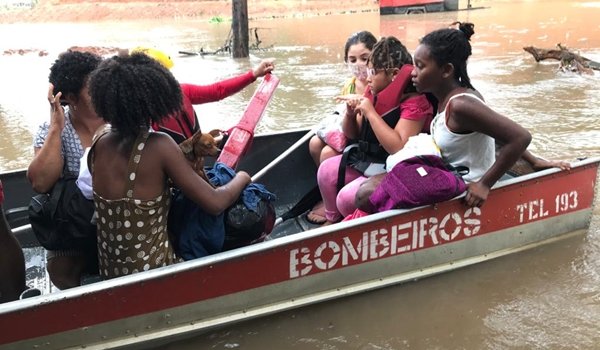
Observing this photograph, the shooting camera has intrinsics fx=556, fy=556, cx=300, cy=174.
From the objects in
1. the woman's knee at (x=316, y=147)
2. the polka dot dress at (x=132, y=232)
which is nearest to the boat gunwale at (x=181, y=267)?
the polka dot dress at (x=132, y=232)

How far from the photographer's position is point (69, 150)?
304 cm

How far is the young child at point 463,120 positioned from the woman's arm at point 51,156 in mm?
1932

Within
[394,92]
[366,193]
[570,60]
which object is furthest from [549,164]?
[570,60]

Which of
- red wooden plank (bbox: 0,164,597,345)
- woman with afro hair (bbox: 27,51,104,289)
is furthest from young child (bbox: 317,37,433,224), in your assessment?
woman with afro hair (bbox: 27,51,104,289)

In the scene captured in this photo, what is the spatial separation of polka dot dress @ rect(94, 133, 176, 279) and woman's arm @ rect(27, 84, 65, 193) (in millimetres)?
440

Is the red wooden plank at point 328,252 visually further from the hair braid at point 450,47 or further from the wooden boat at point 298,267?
the hair braid at point 450,47

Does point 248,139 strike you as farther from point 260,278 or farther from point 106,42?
point 106,42

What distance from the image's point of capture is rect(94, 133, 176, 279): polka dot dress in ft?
8.38

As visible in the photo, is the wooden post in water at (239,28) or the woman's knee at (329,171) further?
the wooden post in water at (239,28)

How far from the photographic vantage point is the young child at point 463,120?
2928mm

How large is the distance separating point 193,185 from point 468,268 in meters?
1.99

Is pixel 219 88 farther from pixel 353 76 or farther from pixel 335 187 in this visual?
pixel 335 187

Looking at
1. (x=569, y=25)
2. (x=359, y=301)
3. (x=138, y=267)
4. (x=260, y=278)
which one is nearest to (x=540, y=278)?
(x=359, y=301)

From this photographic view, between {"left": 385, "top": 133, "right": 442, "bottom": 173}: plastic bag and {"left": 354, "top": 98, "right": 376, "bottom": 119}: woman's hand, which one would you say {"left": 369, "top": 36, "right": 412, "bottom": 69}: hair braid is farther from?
{"left": 385, "top": 133, "right": 442, "bottom": 173}: plastic bag
